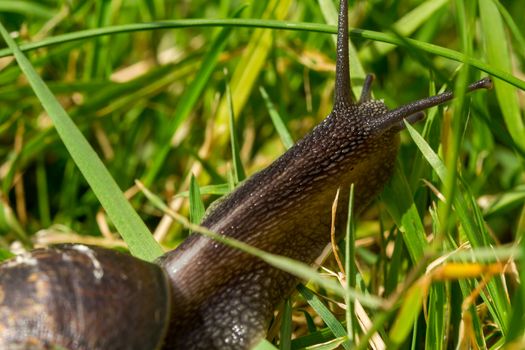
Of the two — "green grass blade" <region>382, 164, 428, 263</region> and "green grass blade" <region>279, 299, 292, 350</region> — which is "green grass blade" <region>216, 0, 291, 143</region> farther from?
"green grass blade" <region>279, 299, 292, 350</region>

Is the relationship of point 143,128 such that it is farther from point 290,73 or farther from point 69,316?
point 69,316

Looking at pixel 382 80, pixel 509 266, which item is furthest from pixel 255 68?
pixel 509 266

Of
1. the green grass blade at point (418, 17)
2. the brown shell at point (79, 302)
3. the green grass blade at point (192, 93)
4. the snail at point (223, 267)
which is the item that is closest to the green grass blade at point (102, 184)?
the snail at point (223, 267)

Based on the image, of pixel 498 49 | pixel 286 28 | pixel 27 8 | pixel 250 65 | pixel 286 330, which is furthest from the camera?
pixel 27 8

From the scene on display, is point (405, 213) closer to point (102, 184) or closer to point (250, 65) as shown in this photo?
point (102, 184)

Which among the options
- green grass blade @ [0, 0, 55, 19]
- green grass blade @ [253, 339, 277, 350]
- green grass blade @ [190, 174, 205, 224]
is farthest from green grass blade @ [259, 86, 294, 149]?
green grass blade @ [0, 0, 55, 19]

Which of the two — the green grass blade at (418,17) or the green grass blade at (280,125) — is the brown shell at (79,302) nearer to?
the green grass blade at (280,125)

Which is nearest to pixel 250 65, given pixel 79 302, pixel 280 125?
pixel 280 125
